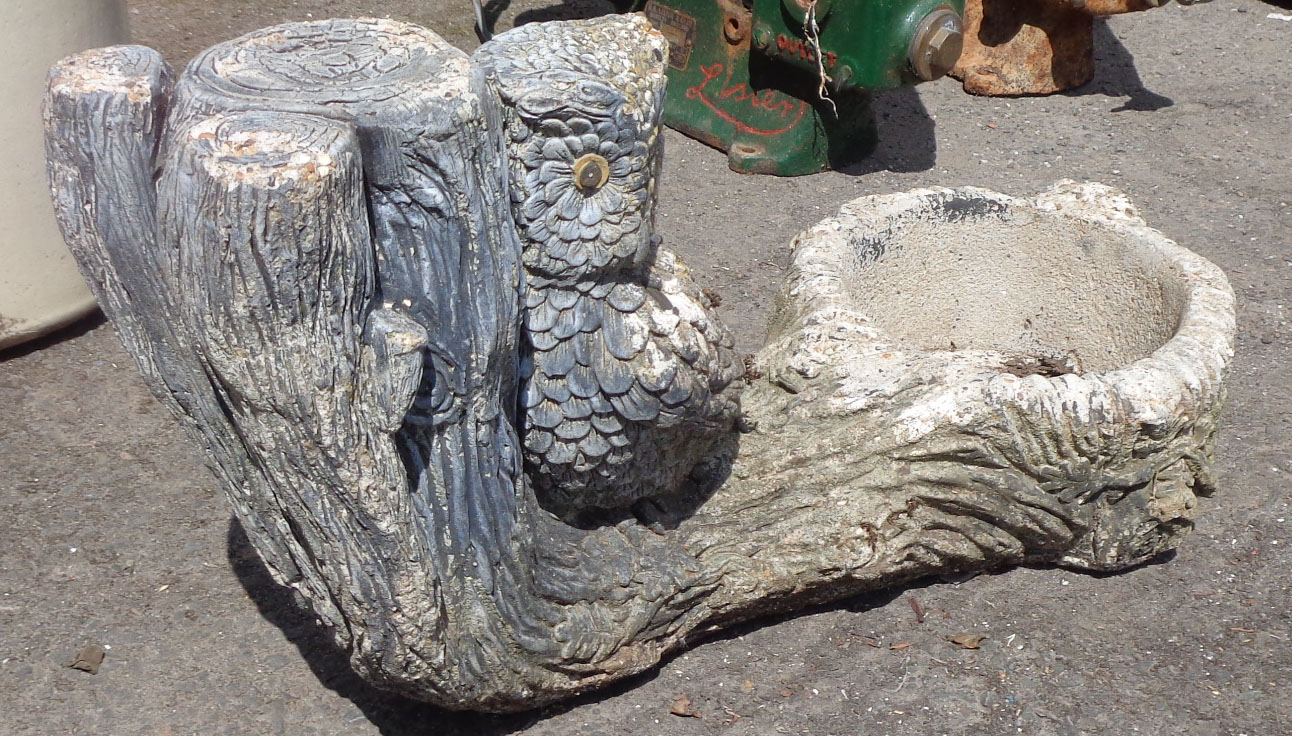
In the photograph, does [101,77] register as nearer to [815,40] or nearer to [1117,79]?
[815,40]

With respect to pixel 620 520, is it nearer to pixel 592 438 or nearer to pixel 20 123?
pixel 592 438

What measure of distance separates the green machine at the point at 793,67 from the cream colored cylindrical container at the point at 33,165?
159cm

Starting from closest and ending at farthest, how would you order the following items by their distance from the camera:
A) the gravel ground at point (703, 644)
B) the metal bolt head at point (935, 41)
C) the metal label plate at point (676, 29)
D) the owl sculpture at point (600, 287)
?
the owl sculpture at point (600, 287)
the gravel ground at point (703, 644)
the metal bolt head at point (935, 41)
the metal label plate at point (676, 29)

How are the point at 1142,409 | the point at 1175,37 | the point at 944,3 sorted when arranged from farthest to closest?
the point at 1175,37 < the point at 944,3 < the point at 1142,409

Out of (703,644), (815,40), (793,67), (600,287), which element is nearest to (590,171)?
(600,287)

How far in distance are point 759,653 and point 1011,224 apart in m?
1.20

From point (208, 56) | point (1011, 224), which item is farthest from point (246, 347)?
point (1011, 224)

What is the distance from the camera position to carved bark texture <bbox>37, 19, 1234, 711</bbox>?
62.6 inches

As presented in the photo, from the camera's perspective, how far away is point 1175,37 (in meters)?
4.98

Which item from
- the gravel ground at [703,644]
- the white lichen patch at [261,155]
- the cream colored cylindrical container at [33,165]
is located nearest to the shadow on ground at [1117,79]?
the gravel ground at [703,644]

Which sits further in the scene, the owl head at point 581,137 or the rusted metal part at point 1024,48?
the rusted metal part at point 1024,48

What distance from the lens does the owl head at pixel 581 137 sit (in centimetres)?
175

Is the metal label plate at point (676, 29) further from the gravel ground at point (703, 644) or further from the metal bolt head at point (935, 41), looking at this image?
the gravel ground at point (703, 644)

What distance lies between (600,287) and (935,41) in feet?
7.02
